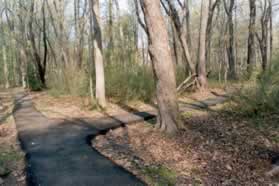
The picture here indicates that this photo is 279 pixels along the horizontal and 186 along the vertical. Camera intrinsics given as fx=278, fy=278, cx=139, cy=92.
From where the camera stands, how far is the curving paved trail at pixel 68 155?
3719mm

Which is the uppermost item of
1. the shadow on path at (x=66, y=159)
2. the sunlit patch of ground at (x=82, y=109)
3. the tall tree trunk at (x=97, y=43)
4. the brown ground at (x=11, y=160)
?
the tall tree trunk at (x=97, y=43)

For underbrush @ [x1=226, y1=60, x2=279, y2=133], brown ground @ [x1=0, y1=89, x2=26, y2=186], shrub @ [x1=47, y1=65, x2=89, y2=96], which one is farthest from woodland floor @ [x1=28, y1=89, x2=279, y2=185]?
shrub @ [x1=47, y1=65, x2=89, y2=96]

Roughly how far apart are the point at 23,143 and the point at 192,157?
3519mm

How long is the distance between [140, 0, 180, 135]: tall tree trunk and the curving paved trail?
1.78m

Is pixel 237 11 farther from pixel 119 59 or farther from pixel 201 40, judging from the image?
pixel 119 59

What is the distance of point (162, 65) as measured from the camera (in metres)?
6.03

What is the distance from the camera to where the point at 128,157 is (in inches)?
187

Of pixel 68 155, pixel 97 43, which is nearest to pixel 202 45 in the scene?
pixel 97 43

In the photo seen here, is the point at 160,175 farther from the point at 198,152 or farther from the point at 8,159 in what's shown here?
the point at 8,159

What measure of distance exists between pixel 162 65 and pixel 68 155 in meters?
2.70

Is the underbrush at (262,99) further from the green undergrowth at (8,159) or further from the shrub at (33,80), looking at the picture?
the shrub at (33,80)

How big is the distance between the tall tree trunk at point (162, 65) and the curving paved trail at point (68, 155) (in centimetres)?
178

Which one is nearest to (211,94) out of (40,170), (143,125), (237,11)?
(143,125)

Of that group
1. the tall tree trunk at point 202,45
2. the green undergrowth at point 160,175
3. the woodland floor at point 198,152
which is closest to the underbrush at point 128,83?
the tall tree trunk at point 202,45
